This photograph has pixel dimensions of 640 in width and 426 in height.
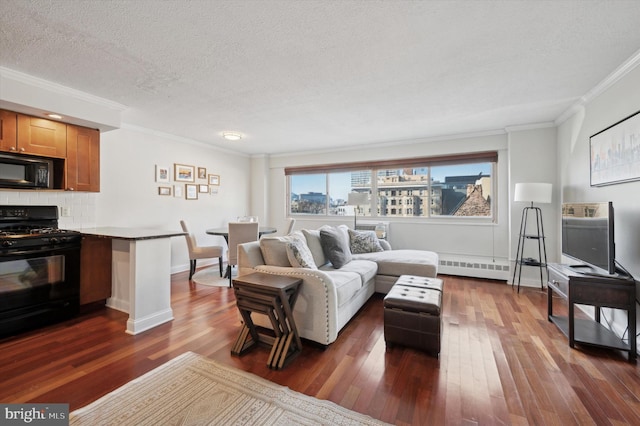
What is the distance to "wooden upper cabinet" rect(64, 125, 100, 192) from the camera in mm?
3322

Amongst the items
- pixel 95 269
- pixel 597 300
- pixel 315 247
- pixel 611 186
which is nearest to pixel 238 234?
pixel 315 247

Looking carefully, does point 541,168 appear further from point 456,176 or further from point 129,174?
point 129,174

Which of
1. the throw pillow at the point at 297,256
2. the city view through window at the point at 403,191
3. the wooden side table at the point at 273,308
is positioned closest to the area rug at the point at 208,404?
the wooden side table at the point at 273,308

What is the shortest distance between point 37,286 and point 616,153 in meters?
5.77

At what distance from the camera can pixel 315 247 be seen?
3.48 m

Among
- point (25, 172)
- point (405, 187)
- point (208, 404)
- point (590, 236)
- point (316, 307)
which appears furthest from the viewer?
point (405, 187)

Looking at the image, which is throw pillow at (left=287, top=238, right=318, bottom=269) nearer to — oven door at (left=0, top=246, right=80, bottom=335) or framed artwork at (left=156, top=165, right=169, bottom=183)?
oven door at (left=0, top=246, right=80, bottom=335)

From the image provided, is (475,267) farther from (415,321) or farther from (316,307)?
(316,307)

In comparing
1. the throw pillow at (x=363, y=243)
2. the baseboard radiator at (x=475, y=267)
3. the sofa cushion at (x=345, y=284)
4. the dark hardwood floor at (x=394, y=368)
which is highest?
the throw pillow at (x=363, y=243)

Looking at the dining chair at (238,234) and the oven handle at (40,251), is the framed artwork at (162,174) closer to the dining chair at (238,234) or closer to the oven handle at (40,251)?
the dining chair at (238,234)

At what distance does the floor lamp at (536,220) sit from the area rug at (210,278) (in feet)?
14.4

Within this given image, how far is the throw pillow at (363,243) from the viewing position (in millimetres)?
4312

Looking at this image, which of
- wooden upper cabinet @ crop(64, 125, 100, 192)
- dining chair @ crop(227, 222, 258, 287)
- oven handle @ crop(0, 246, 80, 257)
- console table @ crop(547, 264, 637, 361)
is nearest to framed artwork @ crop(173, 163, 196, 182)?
wooden upper cabinet @ crop(64, 125, 100, 192)

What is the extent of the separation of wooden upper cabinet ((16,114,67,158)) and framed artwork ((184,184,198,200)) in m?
2.02
